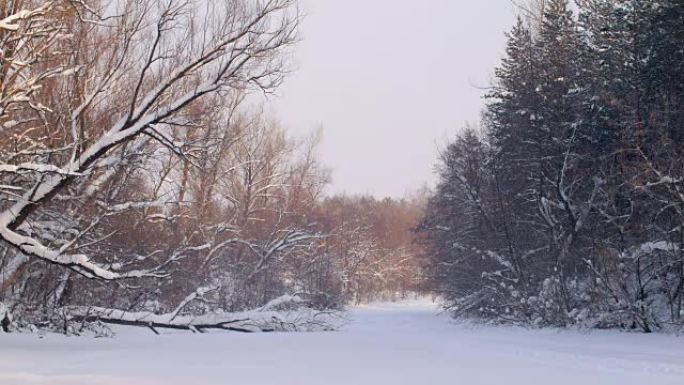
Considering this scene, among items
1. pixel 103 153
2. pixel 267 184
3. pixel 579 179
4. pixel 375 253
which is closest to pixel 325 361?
pixel 103 153

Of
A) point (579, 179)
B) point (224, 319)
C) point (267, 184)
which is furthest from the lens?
point (267, 184)

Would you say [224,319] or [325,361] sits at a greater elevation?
[224,319]

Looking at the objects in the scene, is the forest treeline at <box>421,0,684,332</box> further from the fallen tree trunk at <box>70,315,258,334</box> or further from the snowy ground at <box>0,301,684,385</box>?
the fallen tree trunk at <box>70,315,258,334</box>

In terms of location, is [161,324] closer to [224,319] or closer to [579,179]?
[224,319]

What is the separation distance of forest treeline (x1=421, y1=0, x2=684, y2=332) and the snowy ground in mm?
2994

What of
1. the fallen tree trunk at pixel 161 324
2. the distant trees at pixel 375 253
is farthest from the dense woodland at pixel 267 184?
the distant trees at pixel 375 253

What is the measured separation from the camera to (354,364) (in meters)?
11.0

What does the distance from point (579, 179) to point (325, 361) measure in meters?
15.2

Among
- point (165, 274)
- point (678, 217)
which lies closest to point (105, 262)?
point (165, 274)

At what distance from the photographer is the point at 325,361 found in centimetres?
1130

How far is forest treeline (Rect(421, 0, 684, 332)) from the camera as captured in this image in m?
18.7

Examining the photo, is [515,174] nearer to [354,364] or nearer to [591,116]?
[591,116]

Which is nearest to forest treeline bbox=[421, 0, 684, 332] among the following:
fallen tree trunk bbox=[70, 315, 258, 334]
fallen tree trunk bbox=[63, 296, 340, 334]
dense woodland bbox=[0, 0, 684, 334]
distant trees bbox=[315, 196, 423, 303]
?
dense woodland bbox=[0, 0, 684, 334]

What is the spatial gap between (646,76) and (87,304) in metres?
16.4
